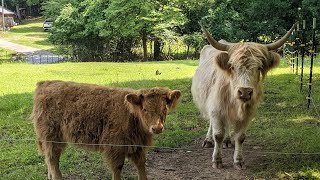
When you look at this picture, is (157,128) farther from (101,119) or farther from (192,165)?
(192,165)

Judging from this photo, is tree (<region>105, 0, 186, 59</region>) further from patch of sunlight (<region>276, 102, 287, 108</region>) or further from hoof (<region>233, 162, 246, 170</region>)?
hoof (<region>233, 162, 246, 170</region>)

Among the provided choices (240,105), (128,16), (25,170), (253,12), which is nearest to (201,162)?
(240,105)

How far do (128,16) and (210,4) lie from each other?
239 inches

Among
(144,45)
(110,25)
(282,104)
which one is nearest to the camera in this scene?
(282,104)

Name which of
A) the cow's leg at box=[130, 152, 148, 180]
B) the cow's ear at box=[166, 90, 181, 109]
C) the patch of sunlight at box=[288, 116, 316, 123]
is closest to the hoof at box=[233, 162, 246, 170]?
the cow's leg at box=[130, 152, 148, 180]

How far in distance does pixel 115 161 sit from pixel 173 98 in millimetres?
1069

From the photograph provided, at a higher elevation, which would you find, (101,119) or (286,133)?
(101,119)

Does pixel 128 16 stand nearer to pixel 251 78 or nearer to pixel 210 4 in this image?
pixel 210 4

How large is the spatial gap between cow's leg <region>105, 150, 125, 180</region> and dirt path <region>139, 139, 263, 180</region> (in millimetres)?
895

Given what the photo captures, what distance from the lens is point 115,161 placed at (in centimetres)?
488

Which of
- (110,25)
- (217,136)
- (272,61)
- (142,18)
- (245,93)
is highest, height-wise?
(142,18)

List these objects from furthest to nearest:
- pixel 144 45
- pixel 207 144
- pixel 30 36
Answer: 1. pixel 30 36
2. pixel 144 45
3. pixel 207 144

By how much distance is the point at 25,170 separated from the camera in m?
5.84

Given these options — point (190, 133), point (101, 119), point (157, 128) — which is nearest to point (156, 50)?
point (190, 133)
